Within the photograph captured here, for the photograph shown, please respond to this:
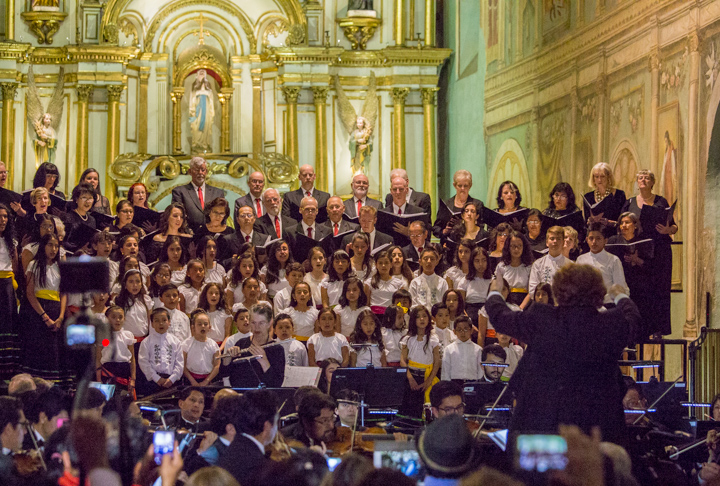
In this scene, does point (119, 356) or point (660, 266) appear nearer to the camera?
point (119, 356)

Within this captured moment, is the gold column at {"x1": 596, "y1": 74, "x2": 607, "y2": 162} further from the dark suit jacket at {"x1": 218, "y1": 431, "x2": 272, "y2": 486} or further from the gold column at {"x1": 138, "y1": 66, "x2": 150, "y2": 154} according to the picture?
the gold column at {"x1": 138, "y1": 66, "x2": 150, "y2": 154}

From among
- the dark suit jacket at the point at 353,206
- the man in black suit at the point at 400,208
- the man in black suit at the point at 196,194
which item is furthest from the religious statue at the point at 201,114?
the man in black suit at the point at 400,208

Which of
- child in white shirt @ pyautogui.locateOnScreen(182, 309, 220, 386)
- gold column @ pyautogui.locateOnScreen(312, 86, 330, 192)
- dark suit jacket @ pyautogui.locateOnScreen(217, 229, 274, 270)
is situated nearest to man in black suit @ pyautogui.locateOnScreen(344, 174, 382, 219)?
dark suit jacket @ pyautogui.locateOnScreen(217, 229, 274, 270)

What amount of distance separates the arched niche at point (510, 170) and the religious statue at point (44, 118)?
6067mm

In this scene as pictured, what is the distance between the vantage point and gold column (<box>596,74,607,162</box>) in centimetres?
947

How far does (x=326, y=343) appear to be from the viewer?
24.3 ft

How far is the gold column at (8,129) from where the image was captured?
43.7 ft

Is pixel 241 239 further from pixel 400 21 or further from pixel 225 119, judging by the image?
pixel 400 21

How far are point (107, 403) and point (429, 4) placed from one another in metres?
9.65

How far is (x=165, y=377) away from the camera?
727cm

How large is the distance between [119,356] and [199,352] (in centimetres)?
60

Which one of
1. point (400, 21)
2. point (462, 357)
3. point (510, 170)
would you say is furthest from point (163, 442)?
point (400, 21)

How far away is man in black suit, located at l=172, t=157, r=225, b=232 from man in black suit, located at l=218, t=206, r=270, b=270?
76cm

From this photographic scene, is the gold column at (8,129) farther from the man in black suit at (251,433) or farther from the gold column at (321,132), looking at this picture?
the man in black suit at (251,433)
